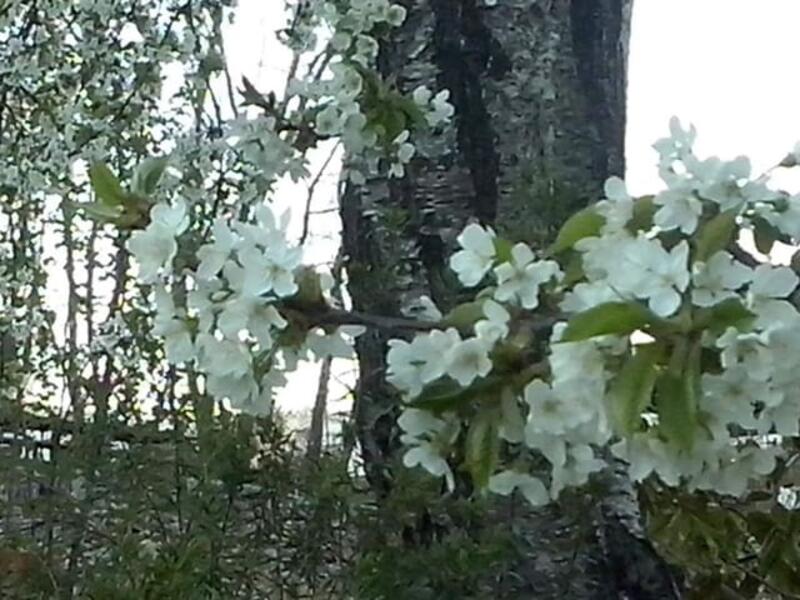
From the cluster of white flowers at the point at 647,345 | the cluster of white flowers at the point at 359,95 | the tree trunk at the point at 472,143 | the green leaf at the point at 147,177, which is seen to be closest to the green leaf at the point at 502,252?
the cluster of white flowers at the point at 647,345

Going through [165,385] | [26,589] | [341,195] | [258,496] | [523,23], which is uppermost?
[523,23]

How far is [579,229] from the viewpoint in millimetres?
851

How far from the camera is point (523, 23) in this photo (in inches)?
64.9

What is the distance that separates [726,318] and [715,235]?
0.22 feet

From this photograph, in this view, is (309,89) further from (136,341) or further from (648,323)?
(136,341)

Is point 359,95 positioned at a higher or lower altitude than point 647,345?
higher

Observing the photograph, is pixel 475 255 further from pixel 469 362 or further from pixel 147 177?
pixel 147 177

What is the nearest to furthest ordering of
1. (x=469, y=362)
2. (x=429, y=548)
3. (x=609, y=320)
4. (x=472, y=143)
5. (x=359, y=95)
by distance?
1. (x=609, y=320)
2. (x=469, y=362)
3. (x=359, y=95)
4. (x=429, y=548)
5. (x=472, y=143)

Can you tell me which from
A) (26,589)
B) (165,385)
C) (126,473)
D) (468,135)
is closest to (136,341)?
(165,385)

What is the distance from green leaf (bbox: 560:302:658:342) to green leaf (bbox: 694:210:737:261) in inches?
2.5

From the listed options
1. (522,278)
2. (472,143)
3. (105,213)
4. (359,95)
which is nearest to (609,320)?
(522,278)

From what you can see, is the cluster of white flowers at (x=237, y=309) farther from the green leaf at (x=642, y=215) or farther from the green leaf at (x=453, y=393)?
the green leaf at (x=642, y=215)

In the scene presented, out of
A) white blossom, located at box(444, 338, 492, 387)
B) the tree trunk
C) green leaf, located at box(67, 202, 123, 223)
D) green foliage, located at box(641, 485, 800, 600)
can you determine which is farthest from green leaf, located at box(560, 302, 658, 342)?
the tree trunk

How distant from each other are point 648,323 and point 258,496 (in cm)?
106
